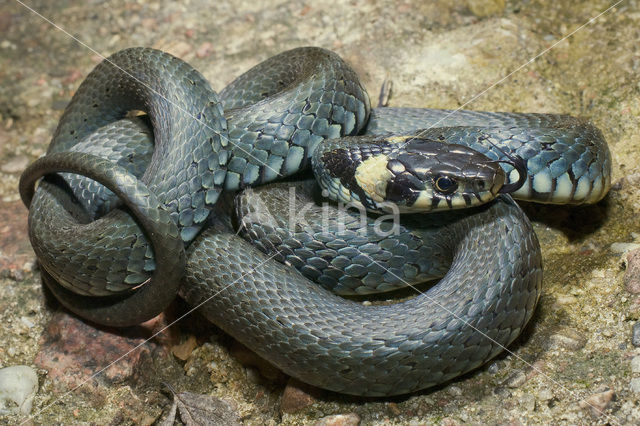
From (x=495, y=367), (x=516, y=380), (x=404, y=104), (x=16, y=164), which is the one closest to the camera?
(x=516, y=380)

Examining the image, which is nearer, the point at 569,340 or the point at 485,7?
the point at 569,340

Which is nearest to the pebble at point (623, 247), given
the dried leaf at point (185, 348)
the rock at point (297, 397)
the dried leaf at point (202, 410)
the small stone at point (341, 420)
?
the small stone at point (341, 420)

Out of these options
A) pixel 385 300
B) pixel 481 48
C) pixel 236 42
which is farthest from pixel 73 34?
pixel 385 300

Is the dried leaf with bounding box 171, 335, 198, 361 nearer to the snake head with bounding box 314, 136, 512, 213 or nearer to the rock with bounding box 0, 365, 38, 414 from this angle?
the rock with bounding box 0, 365, 38, 414

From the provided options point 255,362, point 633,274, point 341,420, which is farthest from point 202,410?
point 633,274

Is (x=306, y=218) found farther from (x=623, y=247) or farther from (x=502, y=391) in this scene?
(x=623, y=247)

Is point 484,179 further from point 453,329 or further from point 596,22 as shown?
point 596,22

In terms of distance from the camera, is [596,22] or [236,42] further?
[236,42]
